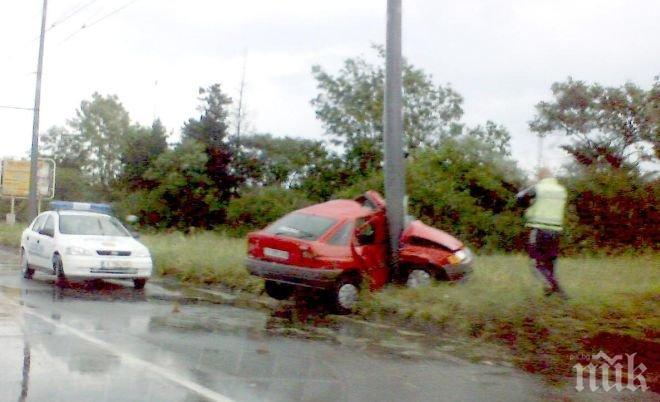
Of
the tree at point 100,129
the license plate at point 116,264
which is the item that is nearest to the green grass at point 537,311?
the license plate at point 116,264

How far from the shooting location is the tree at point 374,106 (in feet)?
141

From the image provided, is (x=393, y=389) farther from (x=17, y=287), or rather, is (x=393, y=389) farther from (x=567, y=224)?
(x=567, y=224)

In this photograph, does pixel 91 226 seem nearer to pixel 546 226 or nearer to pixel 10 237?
pixel 546 226

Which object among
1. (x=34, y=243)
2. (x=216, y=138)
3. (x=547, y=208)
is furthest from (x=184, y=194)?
(x=547, y=208)

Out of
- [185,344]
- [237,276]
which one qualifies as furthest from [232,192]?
[185,344]

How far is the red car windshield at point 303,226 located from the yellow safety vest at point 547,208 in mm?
3548

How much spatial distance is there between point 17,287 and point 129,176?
32.0m

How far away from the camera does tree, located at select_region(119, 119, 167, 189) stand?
1842 inches

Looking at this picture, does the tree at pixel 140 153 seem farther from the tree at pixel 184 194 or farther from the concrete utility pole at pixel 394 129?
the concrete utility pole at pixel 394 129

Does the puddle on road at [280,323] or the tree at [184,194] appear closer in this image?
the puddle on road at [280,323]

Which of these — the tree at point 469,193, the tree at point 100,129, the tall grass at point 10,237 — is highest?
the tree at point 100,129

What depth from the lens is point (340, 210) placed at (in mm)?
14469

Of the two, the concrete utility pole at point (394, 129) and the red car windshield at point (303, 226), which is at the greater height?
the concrete utility pole at point (394, 129)

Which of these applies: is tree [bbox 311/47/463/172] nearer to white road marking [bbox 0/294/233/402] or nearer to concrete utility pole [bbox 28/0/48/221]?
concrete utility pole [bbox 28/0/48/221]
